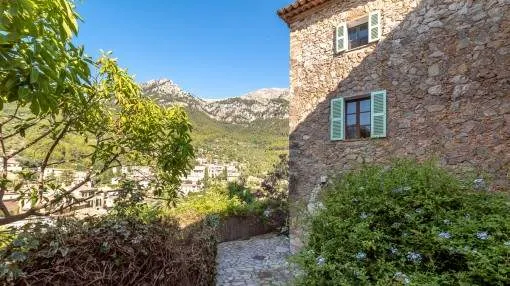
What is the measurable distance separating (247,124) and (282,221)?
57759mm

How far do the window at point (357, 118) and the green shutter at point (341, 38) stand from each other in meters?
1.46

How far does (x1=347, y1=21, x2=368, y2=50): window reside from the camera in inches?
323

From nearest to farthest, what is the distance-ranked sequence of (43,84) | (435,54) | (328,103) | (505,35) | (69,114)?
(43,84)
(69,114)
(505,35)
(435,54)
(328,103)

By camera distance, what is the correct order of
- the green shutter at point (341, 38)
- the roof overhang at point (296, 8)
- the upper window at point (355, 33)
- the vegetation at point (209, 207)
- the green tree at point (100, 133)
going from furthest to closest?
the vegetation at point (209, 207)
the roof overhang at point (296, 8)
the green shutter at point (341, 38)
the upper window at point (355, 33)
the green tree at point (100, 133)

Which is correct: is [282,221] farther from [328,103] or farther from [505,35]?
[505,35]

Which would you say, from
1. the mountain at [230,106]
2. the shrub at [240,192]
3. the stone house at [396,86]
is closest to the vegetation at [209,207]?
the shrub at [240,192]

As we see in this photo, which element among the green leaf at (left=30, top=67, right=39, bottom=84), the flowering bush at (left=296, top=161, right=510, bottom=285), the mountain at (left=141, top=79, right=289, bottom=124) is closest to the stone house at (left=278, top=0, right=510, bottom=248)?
the flowering bush at (left=296, top=161, right=510, bottom=285)

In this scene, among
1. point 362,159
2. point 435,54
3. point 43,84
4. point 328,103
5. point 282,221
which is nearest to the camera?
point 43,84

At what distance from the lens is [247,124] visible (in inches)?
2758

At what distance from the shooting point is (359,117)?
8.04 metres

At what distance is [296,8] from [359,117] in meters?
Result: 3.77

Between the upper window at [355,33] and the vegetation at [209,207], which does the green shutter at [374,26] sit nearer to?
the upper window at [355,33]

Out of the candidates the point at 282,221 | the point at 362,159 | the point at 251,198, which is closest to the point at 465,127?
the point at 362,159

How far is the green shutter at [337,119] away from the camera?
8.16m
